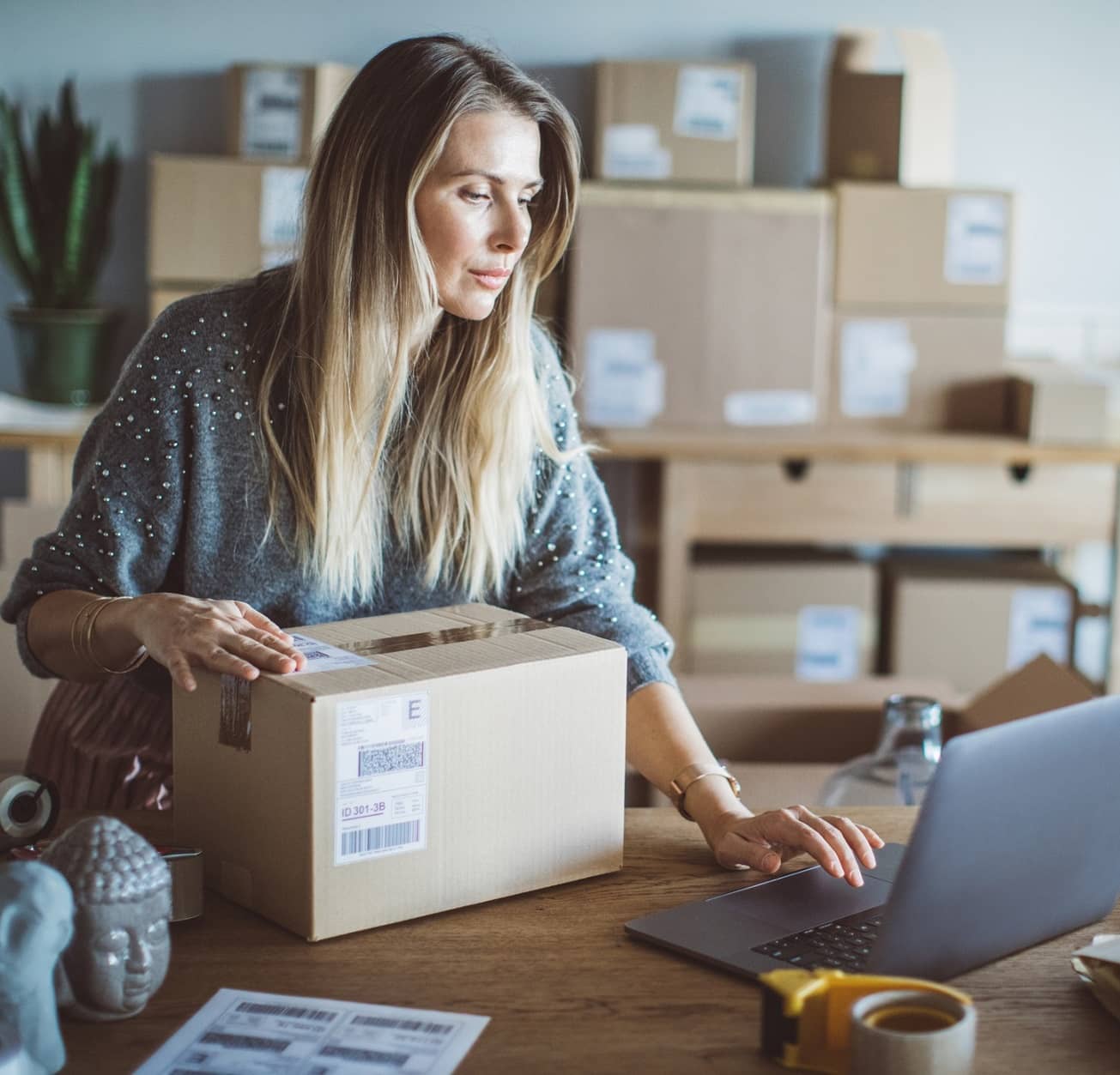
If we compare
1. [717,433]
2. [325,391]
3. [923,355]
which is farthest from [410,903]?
[923,355]

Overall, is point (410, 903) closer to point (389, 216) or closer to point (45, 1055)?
point (45, 1055)

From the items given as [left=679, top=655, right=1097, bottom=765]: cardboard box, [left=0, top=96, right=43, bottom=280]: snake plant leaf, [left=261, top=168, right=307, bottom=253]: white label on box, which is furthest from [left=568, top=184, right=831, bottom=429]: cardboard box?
[left=0, top=96, right=43, bottom=280]: snake plant leaf

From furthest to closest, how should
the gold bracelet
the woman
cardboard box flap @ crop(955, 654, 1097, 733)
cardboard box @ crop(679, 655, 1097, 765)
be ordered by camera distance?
cardboard box @ crop(679, 655, 1097, 765)
cardboard box flap @ crop(955, 654, 1097, 733)
the woman
the gold bracelet

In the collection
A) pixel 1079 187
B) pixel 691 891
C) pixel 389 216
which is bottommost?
pixel 691 891

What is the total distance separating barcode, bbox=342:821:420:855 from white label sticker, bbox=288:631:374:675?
12 cm

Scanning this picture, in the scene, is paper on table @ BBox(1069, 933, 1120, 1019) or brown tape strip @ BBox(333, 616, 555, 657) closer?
paper on table @ BBox(1069, 933, 1120, 1019)

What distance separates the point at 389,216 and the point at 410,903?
2.21 feet

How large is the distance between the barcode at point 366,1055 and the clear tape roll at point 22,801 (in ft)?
1.28

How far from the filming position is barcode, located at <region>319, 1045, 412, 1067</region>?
0.92 m

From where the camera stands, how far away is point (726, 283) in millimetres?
3246

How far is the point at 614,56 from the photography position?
3.65 metres

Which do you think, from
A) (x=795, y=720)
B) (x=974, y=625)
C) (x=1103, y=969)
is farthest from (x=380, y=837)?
(x=974, y=625)

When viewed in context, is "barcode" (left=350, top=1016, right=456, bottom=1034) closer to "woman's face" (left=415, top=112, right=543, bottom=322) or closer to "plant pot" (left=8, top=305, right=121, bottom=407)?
"woman's face" (left=415, top=112, right=543, bottom=322)

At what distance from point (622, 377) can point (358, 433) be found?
186cm
